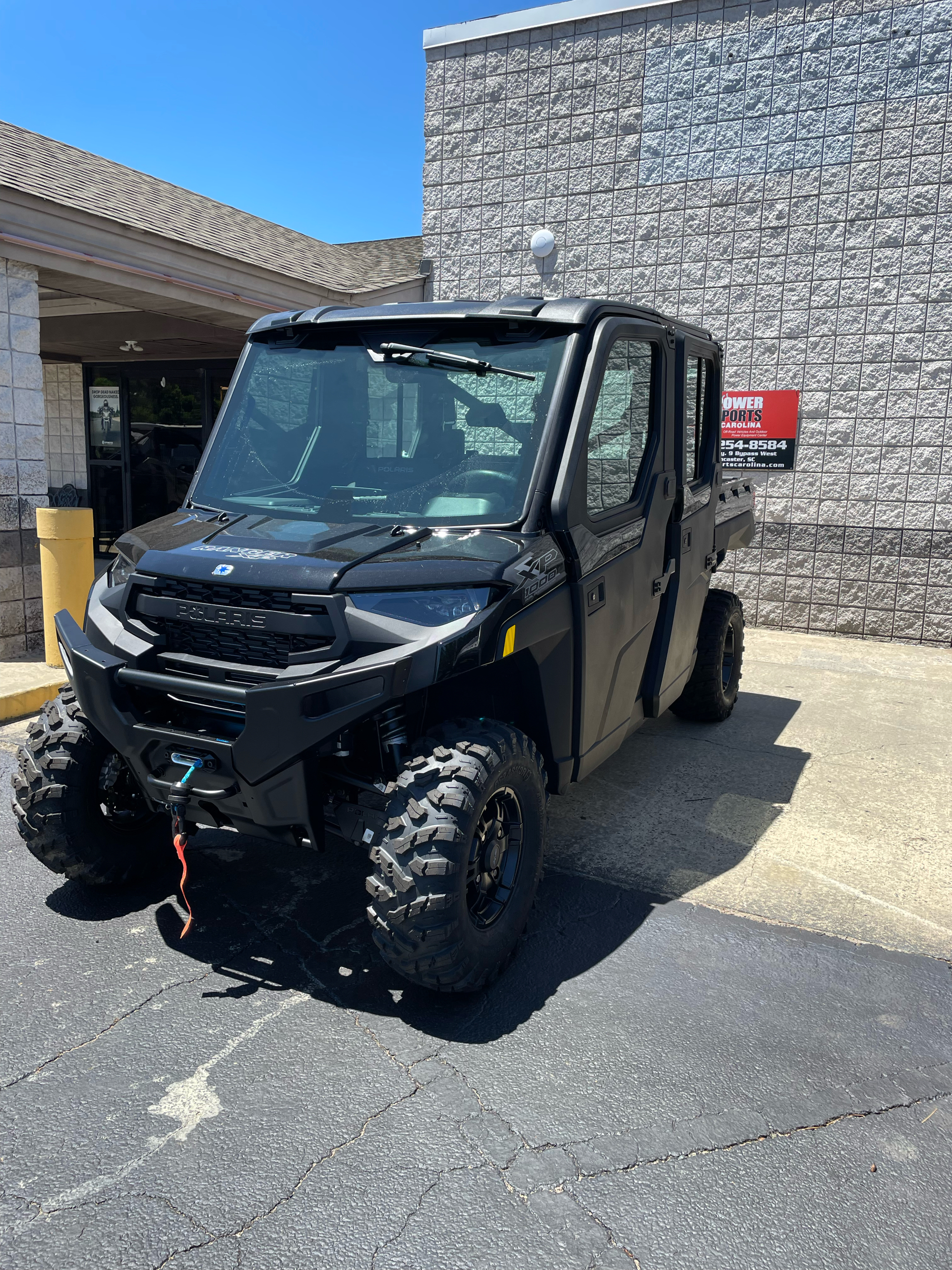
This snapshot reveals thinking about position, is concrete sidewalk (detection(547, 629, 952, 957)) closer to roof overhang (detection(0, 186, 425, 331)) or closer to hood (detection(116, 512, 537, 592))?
hood (detection(116, 512, 537, 592))

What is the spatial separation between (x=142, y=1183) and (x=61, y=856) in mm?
1565

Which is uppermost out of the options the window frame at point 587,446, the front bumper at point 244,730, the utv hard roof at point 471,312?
the utv hard roof at point 471,312

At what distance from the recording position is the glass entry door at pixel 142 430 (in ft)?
47.3

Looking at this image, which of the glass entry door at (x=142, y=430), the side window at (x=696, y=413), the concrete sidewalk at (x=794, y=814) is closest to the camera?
the concrete sidewalk at (x=794, y=814)

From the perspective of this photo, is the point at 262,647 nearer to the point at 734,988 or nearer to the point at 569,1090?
the point at 569,1090

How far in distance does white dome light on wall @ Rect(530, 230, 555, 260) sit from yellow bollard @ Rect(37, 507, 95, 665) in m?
5.82

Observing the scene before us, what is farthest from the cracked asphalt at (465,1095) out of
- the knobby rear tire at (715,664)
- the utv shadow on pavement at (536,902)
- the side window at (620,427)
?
the knobby rear tire at (715,664)

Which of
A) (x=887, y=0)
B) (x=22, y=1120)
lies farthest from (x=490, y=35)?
(x=22, y=1120)

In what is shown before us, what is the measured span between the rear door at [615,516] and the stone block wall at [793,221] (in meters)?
5.58

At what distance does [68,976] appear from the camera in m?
3.51

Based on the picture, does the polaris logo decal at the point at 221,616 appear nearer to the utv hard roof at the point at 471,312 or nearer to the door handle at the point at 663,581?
the utv hard roof at the point at 471,312

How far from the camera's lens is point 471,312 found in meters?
3.91

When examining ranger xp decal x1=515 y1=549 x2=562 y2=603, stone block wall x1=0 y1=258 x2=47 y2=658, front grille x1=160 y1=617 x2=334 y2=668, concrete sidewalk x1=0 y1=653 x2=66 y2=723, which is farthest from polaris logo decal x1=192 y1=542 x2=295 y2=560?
stone block wall x1=0 y1=258 x2=47 y2=658

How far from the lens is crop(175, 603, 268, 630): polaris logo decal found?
125 inches
